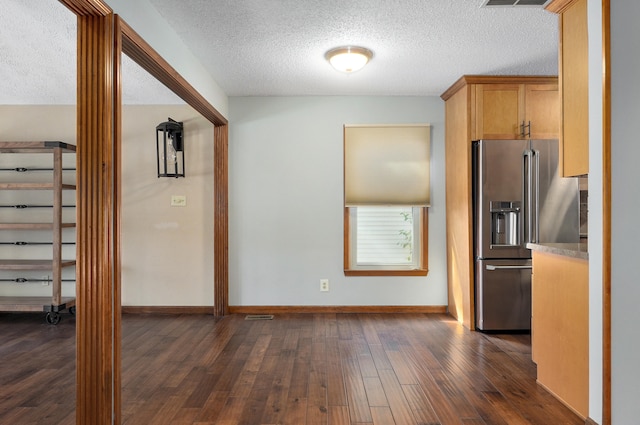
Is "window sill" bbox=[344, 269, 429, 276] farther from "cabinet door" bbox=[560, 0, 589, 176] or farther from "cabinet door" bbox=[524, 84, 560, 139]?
"cabinet door" bbox=[560, 0, 589, 176]

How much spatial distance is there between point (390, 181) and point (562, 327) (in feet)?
7.69

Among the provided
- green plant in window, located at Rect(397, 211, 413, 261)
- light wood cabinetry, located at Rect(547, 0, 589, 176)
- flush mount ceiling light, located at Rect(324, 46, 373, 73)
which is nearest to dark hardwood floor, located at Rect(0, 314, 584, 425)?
green plant in window, located at Rect(397, 211, 413, 261)

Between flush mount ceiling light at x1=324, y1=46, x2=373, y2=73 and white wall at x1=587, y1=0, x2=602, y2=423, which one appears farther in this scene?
flush mount ceiling light at x1=324, y1=46, x2=373, y2=73

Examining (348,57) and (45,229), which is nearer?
(348,57)

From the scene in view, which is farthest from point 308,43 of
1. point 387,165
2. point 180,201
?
point 180,201

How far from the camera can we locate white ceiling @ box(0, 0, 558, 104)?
2.50m

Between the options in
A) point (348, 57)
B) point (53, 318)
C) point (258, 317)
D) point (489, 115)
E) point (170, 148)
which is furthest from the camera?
point (170, 148)

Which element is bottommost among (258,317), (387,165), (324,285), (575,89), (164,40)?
(258,317)

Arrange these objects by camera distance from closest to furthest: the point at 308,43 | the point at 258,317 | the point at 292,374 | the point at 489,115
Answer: the point at 292,374, the point at 308,43, the point at 489,115, the point at 258,317

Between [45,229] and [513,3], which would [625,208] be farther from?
[45,229]

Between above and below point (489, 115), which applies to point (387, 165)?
below

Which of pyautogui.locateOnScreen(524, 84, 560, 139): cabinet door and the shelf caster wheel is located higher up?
pyautogui.locateOnScreen(524, 84, 560, 139): cabinet door

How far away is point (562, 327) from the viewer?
2.31m

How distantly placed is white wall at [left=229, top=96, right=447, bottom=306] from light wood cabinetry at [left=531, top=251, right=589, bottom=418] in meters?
1.85
